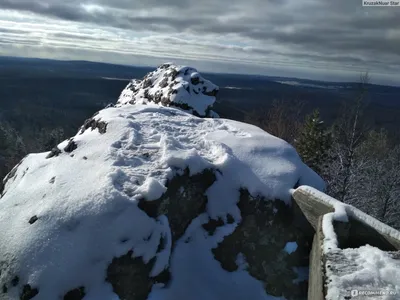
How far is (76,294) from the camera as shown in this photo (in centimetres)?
597

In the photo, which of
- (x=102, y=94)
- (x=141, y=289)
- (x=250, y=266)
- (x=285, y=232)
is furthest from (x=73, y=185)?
(x=102, y=94)

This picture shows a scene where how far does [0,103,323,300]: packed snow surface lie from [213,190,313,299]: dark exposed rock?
0.26 metres

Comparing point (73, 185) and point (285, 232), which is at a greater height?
point (73, 185)

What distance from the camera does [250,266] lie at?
8219 millimetres

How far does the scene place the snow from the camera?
8.41 m

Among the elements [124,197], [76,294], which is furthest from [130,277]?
[124,197]

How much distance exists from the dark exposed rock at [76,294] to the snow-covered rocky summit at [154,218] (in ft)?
0.06

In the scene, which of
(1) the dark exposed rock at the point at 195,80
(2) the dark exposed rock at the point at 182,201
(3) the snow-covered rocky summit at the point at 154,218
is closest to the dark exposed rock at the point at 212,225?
(3) the snow-covered rocky summit at the point at 154,218

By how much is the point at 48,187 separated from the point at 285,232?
5818 millimetres

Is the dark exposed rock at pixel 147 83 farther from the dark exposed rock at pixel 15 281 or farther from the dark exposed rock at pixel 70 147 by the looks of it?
the dark exposed rock at pixel 15 281

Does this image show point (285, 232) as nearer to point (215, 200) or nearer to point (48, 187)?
point (215, 200)

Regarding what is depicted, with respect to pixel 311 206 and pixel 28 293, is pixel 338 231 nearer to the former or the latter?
A: pixel 311 206

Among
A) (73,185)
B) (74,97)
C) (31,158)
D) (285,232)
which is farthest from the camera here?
(74,97)

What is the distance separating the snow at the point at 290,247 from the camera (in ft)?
27.6
